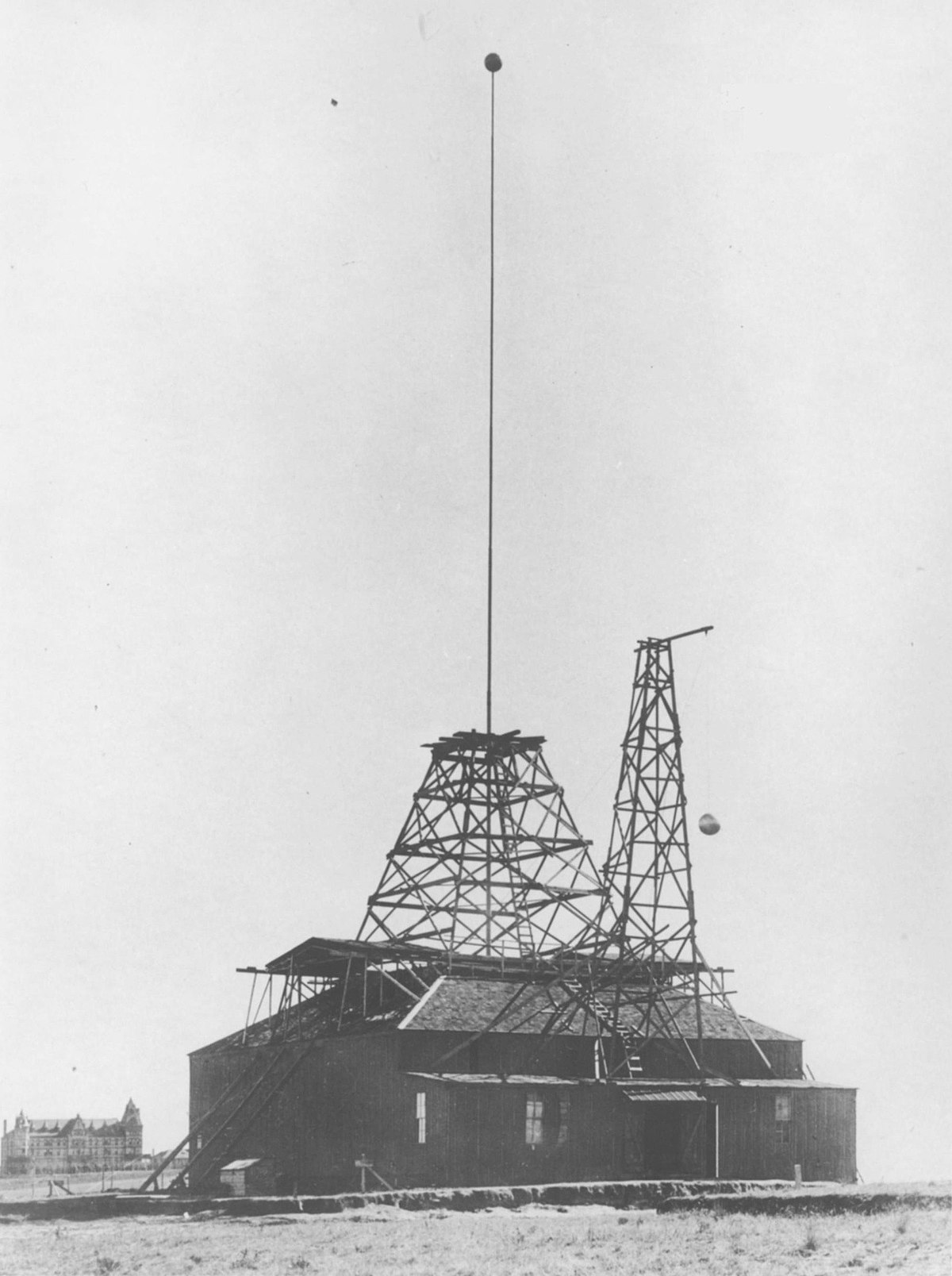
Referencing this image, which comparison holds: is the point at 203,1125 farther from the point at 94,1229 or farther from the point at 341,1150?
the point at 94,1229

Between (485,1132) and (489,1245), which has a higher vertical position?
(485,1132)

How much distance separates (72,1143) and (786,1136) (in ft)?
284

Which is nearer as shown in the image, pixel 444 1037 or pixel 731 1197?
pixel 731 1197

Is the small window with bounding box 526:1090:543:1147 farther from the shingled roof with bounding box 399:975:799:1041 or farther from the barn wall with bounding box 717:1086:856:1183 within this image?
the barn wall with bounding box 717:1086:856:1183

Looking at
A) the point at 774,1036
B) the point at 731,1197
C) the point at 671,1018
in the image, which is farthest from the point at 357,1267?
the point at 774,1036

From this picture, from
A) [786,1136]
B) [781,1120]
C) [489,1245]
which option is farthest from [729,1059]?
[489,1245]

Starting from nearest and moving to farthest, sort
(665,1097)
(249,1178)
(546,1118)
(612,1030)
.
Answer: (546,1118) → (665,1097) → (612,1030) → (249,1178)

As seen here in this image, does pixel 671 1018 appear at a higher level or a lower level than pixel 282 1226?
higher

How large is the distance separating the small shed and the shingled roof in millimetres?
6825

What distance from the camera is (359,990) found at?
164 feet

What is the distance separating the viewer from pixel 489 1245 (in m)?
29.5

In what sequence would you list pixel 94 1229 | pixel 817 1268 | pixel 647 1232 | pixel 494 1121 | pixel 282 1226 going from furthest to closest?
pixel 494 1121
pixel 94 1229
pixel 282 1226
pixel 647 1232
pixel 817 1268

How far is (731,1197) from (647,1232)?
5.08m

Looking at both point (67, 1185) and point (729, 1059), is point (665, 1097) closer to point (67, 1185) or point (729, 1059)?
point (729, 1059)
